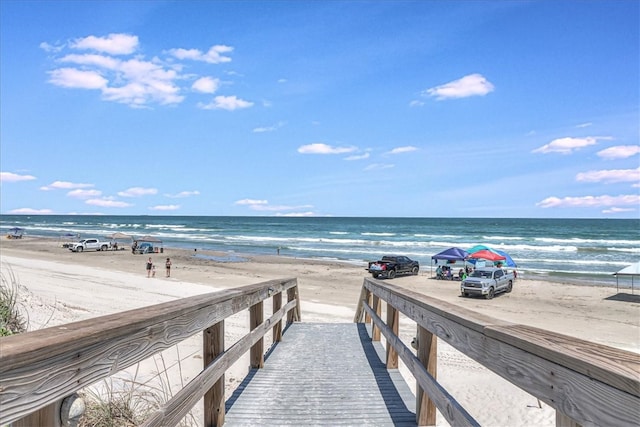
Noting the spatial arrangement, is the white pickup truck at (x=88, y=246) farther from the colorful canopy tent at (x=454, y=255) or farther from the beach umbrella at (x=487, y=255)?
the beach umbrella at (x=487, y=255)

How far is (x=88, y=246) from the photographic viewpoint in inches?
1606

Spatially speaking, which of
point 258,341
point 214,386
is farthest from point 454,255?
point 214,386

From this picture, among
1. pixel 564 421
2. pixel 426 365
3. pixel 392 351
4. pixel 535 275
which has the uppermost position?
pixel 564 421

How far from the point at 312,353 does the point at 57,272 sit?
22.4 meters

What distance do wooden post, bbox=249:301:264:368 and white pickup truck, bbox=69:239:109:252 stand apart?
4054 centimetres

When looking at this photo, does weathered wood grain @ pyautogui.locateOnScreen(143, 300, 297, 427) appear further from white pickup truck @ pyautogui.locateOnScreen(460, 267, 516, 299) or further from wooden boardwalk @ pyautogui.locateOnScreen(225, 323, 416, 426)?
white pickup truck @ pyautogui.locateOnScreen(460, 267, 516, 299)

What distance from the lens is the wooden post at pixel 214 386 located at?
310 cm

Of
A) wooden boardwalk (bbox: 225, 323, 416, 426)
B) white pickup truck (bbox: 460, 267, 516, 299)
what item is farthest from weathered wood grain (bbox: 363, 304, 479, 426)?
white pickup truck (bbox: 460, 267, 516, 299)

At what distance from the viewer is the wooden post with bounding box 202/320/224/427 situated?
10.2 feet

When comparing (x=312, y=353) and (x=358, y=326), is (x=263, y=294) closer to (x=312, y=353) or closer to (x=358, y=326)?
(x=312, y=353)

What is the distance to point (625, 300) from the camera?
803 inches

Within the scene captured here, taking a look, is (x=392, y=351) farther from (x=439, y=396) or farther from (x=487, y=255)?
(x=487, y=255)

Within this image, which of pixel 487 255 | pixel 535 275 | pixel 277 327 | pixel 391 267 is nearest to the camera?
pixel 277 327

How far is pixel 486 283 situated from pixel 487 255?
495 centimetres
